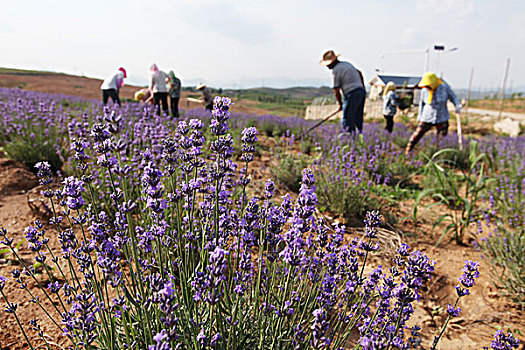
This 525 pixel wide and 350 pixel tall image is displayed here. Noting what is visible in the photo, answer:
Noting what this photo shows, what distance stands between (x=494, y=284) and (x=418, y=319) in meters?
0.79

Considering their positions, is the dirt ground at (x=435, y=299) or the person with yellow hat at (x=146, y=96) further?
the person with yellow hat at (x=146, y=96)

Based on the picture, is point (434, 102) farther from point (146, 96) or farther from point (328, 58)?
point (146, 96)

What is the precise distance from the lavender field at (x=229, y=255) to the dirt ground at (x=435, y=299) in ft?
0.05

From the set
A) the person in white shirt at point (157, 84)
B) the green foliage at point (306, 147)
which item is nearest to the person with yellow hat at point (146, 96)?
the person in white shirt at point (157, 84)

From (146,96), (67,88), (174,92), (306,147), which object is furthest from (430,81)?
(67,88)

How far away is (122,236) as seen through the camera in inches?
58.9

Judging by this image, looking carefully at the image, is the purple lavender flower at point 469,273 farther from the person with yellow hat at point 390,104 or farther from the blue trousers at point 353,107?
the person with yellow hat at point 390,104

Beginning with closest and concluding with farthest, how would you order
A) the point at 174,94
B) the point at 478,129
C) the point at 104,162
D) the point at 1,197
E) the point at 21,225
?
the point at 104,162
the point at 21,225
the point at 1,197
the point at 174,94
the point at 478,129

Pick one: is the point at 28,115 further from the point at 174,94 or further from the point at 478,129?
the point at 478,129

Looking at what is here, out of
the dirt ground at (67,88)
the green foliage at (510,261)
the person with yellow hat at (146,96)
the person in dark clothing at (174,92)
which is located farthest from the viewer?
the dirt ground at (67,88)

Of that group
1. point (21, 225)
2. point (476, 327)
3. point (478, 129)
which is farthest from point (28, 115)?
point (478, 129)

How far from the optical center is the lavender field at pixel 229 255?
127cm

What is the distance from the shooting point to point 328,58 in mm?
6285

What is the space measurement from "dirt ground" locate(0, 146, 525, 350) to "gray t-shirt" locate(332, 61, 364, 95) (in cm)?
309
